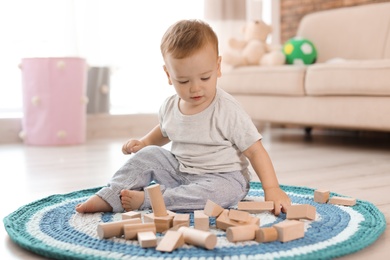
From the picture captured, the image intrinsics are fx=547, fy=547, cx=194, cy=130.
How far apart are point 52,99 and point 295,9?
1836mm

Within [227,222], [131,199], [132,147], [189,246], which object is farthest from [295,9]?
[189,246]

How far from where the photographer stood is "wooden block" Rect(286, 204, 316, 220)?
1.09 meters

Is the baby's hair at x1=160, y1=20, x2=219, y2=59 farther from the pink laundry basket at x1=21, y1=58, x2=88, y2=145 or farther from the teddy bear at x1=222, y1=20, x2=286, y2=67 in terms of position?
the teddy bear at x1=222, y1=20, x2=286, y2=67

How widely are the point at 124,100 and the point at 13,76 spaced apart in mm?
685

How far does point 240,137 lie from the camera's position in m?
1.24

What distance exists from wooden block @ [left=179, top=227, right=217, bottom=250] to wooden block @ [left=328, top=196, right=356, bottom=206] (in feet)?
1.46

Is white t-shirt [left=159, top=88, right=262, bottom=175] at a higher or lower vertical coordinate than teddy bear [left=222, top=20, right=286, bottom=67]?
lower

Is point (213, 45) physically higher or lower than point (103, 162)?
higher

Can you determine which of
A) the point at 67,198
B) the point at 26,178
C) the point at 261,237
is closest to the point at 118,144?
the point at 26,178

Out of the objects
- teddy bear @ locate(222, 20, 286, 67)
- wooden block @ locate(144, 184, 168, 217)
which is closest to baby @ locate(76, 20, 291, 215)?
wooden block @ locate(144, 184, 168, 217)

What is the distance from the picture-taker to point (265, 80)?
2766mm

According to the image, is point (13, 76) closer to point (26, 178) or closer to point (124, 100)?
point (124, 100)

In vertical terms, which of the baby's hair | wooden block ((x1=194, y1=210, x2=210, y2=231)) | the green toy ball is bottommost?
wooden block ((x1=194, y1=210, x2=210, y2=231))

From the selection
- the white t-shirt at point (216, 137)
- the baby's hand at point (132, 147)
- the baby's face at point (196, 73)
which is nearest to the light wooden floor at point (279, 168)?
the baby's hand at point (132, 147)
